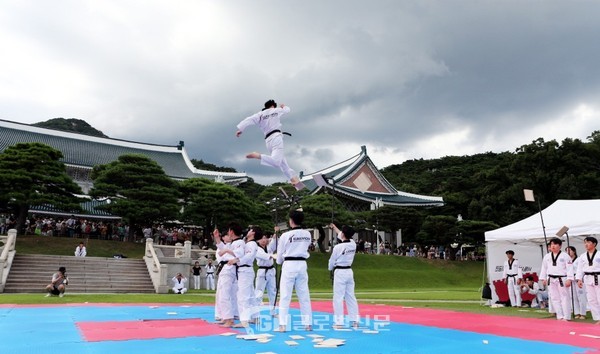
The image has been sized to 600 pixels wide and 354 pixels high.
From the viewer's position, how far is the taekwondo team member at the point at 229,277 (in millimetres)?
7492

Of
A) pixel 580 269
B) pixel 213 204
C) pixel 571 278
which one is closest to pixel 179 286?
pixel 213 204

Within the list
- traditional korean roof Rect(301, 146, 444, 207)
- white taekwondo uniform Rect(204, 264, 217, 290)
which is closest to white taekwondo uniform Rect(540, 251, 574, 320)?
white taekwondo uniform Rect(204, 264, 217, 290)

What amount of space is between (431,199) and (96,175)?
30.1 metres

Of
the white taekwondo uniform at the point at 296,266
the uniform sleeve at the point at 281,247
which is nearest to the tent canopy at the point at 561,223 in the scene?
the white taekwondo uniform at the point at 296,266

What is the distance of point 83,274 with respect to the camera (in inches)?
765

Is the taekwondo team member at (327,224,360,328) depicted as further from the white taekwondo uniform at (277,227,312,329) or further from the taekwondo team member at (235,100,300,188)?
the taekwondo team member at (235,100,300,188)

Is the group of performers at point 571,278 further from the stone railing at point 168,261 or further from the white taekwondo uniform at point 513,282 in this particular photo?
the stone railing at point 168,261

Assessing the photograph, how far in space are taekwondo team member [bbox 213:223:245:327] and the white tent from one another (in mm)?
9107

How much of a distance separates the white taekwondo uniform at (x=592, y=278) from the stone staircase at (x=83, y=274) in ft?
53.6

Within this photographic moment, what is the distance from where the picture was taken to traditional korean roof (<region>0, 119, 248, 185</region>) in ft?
114

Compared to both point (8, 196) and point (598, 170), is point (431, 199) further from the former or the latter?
point (8, 196)

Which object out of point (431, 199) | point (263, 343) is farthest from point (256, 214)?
point (263, 343)

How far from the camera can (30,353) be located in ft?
16.1

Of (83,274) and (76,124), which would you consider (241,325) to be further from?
(76,124)
